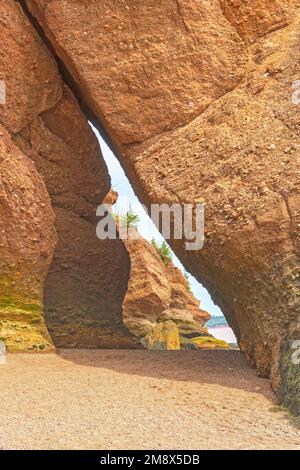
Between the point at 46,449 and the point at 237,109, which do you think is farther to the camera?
the point at 237,109

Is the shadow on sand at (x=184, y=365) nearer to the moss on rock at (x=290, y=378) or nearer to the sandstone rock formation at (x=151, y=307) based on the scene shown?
the moss on rock at (x=290, y=378)

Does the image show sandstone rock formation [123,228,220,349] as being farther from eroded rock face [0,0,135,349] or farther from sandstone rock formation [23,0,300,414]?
sandstone rock formation [23,0,300,414]

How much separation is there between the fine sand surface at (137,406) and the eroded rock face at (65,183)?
153 inches

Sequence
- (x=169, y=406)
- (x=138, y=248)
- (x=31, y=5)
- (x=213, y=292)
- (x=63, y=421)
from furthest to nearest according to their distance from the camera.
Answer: (x=138, y=248), (x=31, y=5), (x=213, y=292), (x=169, y=406), (x=63, y=421)

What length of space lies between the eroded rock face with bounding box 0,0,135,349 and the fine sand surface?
387cm

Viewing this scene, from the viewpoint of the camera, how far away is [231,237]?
31.3ft

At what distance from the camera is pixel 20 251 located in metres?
12.4

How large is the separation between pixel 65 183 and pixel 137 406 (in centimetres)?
928

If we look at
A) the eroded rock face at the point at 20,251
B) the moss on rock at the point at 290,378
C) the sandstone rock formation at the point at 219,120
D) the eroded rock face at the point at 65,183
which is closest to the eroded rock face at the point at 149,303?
the eroded rock face at the point at 65,183

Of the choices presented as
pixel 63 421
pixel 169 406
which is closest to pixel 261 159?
pixel 169 406

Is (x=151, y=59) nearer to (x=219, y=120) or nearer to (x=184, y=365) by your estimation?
(x=219, y=120)

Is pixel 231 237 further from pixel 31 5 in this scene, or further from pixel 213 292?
pixel 31 5

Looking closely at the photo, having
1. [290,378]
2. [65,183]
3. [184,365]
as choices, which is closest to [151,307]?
[65,183]

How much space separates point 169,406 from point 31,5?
10071 mm
